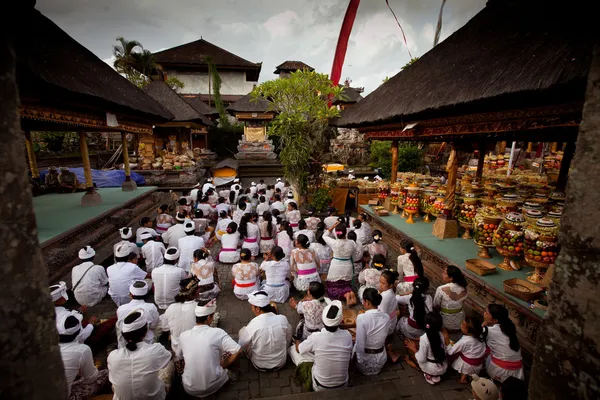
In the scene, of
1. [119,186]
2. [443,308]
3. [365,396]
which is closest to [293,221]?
[443,308]

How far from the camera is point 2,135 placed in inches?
43.0

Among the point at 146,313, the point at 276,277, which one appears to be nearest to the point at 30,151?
the point at 146,313

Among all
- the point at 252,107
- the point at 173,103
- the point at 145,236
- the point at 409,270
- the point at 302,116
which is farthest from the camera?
the point at 252,107

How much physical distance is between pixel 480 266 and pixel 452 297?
106 centimetres

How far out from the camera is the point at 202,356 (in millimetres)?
3068

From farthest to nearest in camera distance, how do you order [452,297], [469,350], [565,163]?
[565,163] → [452,297] → [469,350]

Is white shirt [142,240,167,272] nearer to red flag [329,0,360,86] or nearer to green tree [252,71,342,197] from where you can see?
green tree [252,71,342,197]

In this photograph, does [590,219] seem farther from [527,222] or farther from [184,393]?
[184,393]

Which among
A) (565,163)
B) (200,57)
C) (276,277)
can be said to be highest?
(200,57)

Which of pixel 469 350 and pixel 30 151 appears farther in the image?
pixel 30 151

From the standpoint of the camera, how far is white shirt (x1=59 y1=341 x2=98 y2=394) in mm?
2882

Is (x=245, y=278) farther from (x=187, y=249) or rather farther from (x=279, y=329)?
(x=279, y=329)

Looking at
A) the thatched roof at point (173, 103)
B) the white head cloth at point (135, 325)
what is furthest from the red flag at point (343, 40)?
the white head cloth at point (135, 325)

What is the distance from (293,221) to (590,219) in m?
7.07
